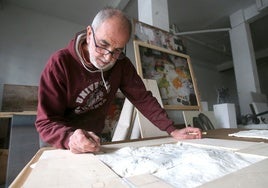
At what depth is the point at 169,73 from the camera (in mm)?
1783

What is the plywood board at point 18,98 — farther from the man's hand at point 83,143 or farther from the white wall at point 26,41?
the man's hand at point 83,143

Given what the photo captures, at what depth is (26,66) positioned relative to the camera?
8.96 ft

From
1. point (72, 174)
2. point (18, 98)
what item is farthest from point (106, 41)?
point (18, 98)

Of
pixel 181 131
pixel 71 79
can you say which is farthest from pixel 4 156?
pixel 181 131

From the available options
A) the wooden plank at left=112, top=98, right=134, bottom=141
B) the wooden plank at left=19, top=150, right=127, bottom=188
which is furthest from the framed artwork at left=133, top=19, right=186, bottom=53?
the wooden plank at left=19, top=150, right=127, bottom=188

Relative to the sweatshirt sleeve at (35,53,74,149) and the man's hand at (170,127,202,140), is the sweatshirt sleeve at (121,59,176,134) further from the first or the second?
the sweatshirt sleeve at (35,53,74,149)

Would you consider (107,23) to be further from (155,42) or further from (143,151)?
(155,42)

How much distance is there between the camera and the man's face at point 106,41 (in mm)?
747

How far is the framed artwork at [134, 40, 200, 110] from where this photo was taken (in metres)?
1.62

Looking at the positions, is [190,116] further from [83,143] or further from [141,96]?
[83,143]

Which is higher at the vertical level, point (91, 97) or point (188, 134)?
point (91, 97)

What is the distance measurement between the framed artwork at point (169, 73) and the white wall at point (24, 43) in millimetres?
2005

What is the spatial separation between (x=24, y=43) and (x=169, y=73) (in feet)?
7.86

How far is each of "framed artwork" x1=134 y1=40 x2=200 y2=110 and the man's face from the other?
74 cm
